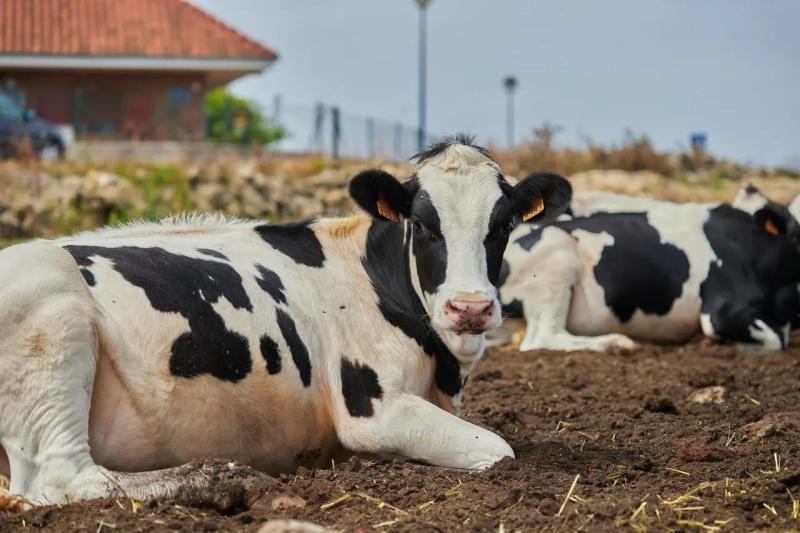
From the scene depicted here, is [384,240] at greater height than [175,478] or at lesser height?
greater

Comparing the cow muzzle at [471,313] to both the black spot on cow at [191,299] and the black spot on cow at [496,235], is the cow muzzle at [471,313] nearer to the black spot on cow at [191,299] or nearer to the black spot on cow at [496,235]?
the black spot on cow at [496,235]

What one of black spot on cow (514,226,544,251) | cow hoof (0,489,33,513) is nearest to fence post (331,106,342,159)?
black spot on cow (514,226,544,251)

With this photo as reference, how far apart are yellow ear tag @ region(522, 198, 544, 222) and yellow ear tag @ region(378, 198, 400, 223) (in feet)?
2.69

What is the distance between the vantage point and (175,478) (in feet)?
18.2

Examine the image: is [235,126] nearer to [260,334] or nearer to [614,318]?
[614,318]

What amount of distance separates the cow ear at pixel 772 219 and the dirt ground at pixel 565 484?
419cm

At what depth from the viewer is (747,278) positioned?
12758mm

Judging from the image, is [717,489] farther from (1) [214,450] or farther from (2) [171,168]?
(2) [171,168]

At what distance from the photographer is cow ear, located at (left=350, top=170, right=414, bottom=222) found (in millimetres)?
6973

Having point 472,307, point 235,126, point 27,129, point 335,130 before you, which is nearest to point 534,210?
point 472,307

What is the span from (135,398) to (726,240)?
339 inches

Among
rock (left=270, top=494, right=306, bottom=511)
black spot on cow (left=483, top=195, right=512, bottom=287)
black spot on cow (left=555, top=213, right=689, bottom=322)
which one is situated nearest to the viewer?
rock (left=270, top=494, right=306, bottom=511)

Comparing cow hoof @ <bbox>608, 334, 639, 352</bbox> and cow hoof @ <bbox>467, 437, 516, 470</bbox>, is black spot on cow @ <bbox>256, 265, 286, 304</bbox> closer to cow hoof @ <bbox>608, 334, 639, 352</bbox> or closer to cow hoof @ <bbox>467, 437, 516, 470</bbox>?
cow hoof @ <bbox>467, 437, 516, 470</bbox>

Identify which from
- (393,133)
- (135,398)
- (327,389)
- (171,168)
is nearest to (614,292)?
(327,389)
